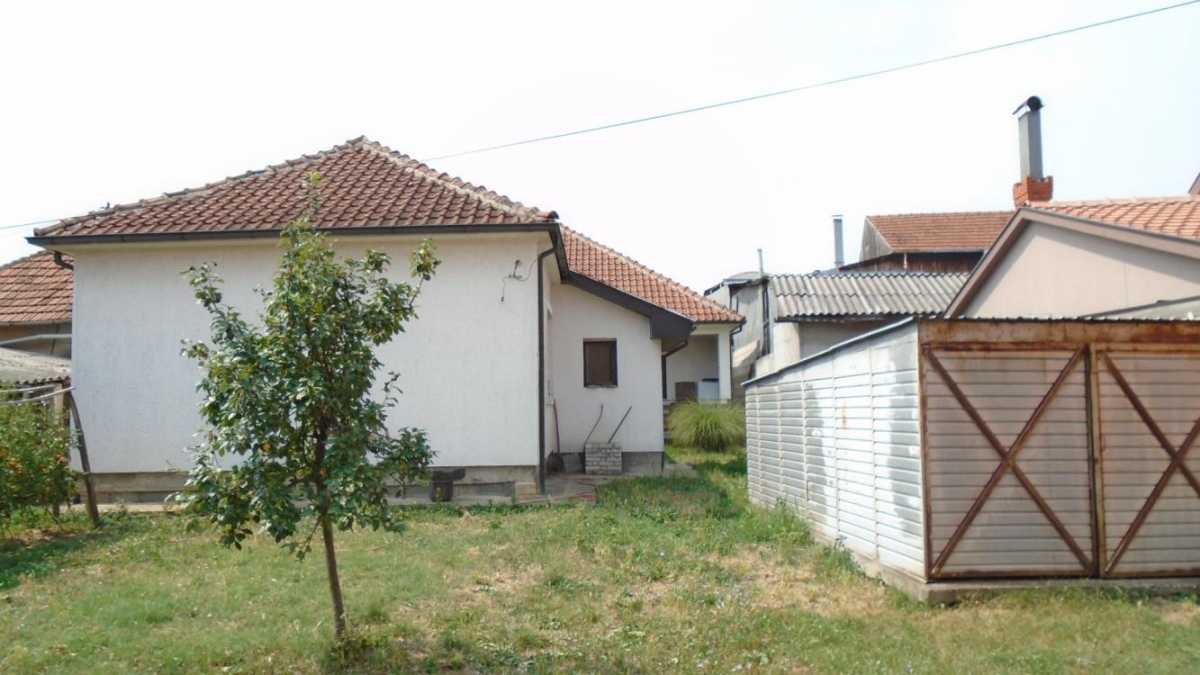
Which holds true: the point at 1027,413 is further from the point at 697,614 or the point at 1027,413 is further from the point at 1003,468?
the point at 697,614

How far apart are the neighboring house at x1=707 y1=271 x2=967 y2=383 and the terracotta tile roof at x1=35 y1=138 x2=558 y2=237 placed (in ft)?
25.3

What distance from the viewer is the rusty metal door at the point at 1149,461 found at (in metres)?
6.54

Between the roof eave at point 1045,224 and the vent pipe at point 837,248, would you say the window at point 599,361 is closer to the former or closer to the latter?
the roof eave at point 1045,224

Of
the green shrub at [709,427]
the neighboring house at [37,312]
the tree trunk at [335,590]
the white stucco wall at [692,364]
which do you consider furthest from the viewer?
the white stucco wall at [692,364]

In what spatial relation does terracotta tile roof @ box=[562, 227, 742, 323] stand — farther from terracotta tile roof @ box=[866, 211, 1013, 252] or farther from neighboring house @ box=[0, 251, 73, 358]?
terracotta tile roof @ box=[866, 211, 1013, 252]

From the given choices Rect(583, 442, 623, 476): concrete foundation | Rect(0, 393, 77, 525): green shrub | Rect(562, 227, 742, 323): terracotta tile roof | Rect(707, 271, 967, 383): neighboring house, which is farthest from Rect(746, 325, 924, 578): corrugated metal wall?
Rect(562, 227, 742, 323): terracotta tile roof

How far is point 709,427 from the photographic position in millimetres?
18000

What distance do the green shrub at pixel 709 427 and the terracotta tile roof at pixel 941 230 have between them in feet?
59.0

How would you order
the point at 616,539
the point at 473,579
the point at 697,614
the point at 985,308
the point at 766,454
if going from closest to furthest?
the point at 697,614, the point at 473,579, the point at 616,539, the point at 766,454, the point at 985,308

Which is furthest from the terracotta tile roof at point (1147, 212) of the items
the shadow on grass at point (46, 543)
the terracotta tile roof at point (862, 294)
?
the shadow on grass at point (46, 543)

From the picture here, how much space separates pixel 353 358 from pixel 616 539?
4172 mm

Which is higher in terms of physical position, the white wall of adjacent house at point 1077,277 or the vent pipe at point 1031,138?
the vent pipe at point 1031,138

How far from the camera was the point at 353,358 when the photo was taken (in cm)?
538

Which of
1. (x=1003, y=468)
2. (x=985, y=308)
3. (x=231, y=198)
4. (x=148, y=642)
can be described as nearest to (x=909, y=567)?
(x=1003, y=468)
